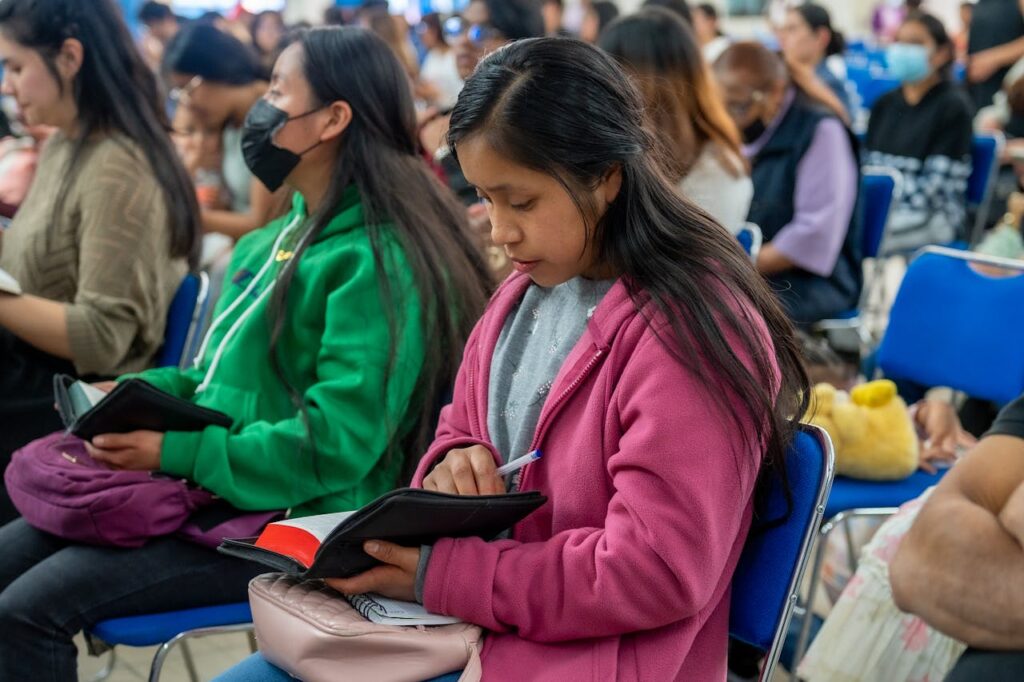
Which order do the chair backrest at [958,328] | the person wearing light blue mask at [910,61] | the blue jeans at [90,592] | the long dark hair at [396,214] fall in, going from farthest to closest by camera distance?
the person wearing light blue mask at [910,61], the chair backrest at [958,328], the long dark hair at [396,214], the blue jeans at [90,592]

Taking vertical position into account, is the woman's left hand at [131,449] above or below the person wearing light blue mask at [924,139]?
above

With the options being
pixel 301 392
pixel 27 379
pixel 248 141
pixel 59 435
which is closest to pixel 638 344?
pixel 301 392

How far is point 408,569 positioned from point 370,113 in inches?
36.6

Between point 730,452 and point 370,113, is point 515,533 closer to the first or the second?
point 730,452

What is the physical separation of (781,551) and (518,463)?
322mm

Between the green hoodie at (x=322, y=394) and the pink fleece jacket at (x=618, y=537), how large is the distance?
52 cm

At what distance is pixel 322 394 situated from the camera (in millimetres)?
1895

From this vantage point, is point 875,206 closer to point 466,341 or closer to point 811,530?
point 466,341

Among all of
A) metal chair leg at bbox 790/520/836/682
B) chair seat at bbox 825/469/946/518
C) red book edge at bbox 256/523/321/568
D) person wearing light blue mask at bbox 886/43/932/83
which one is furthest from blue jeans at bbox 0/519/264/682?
person wearing light blue mask at bbox 886/43/932/83

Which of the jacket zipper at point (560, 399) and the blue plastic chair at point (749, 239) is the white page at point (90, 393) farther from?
the blue plastic chair at point (749, 239)

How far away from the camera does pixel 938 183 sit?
5.01m

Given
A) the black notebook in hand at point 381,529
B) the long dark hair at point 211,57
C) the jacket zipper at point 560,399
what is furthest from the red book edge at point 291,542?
the long dark hair at point 211,57

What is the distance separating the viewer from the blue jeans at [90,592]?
6.01 ft

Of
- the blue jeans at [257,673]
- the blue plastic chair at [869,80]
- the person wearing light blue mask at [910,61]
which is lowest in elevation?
the blue plastic chair at [869,80]
